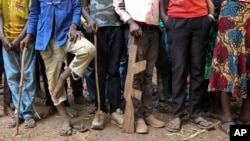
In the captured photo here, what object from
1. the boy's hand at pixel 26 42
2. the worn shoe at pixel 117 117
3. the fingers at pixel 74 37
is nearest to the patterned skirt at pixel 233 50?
the worn shoe at pixel 117 117

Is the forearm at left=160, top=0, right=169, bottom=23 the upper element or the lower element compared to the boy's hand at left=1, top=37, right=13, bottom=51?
upper

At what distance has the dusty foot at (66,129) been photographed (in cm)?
437

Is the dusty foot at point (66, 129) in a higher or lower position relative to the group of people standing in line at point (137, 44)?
lower

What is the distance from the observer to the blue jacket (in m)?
4.30

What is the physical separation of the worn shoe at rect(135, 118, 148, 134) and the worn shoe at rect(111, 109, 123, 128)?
0.73ft

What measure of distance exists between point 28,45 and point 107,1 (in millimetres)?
1061

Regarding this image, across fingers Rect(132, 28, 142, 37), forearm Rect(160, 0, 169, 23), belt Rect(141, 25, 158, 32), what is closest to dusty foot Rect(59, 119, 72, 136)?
fingers Rect(132, 28, 142, 37)

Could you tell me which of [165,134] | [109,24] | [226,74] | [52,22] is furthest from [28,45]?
[226,74]

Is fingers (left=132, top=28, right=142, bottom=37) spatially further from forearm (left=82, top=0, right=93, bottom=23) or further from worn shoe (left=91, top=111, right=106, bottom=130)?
worn shoe (left=91, top=111, right=106, bottom=130)

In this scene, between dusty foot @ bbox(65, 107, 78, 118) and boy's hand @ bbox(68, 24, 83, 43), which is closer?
boy's hand @ bbox(68, 24, 83, 43)

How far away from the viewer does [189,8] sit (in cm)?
432

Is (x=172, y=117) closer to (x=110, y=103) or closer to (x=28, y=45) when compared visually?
(x=110, y=103)

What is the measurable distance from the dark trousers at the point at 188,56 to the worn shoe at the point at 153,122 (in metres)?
0.19

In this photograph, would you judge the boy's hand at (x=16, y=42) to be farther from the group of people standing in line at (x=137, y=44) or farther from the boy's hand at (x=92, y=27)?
the boy's hand at (x=92, y=27)
